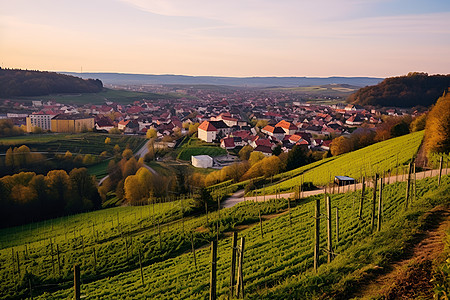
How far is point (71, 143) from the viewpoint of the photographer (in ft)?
196

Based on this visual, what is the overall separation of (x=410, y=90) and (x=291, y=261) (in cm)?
12097

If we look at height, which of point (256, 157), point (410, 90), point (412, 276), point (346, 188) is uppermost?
point (410, 90)

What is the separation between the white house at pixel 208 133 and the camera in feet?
221

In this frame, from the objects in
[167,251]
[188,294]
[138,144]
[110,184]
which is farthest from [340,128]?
[188,294]

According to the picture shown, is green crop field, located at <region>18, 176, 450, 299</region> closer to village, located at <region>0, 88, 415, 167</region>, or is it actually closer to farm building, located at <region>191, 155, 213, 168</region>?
farm building, located at <region>191, 155, 213, 168</region>

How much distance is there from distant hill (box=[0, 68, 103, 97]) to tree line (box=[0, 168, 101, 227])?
9382cm

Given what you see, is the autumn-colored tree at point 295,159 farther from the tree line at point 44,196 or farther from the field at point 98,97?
the field at point 98,97

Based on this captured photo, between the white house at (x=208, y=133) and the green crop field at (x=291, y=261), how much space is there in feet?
162

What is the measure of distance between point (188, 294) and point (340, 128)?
73.2m

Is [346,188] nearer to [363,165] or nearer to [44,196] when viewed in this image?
[363,165]

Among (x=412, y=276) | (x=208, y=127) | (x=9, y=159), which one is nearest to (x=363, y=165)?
A: (x=412, y=276)

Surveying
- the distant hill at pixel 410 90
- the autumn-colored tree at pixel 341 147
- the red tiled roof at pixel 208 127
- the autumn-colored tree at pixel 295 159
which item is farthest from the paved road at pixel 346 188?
the distant hill at pixel 410 90

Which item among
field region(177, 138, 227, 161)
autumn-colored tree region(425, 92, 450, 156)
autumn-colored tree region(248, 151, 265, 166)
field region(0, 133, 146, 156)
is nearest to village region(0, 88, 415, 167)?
field region(177, 138, 227, 161)

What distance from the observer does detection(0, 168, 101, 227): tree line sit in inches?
1355
